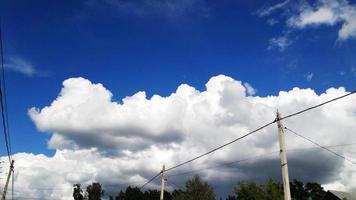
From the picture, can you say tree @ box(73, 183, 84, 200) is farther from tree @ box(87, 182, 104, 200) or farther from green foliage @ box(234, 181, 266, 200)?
green foliage @ box(234, 181, 266, 200)

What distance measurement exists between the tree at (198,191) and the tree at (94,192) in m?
65.4

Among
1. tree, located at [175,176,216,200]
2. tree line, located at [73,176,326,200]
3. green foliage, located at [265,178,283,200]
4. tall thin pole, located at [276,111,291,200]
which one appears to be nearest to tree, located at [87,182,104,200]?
tree line, located at [73,176,326,200]

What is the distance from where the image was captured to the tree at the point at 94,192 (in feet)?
522

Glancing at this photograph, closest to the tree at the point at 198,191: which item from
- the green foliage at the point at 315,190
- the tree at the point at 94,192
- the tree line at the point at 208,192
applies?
the tree line at the point at 208,192

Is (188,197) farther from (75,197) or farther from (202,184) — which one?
(75,197)

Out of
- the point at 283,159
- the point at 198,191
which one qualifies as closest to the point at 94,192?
the point at 198,191

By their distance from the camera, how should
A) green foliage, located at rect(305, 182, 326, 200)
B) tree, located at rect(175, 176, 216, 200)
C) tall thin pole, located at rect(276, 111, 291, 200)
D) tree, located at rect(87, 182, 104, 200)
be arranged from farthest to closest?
tree, located at rect(87, 182, 104, 200) < green foliage, located at rect(305, 182, 326, 200) < tree, located at rect(175, 176, 216, 200) < tall thin pole, located at rect(276, 111, 291, 200)

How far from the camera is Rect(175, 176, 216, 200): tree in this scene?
101 metres

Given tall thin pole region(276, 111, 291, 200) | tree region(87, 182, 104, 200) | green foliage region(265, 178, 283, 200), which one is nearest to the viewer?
tall thin pole region(276, 111, 291, 200)

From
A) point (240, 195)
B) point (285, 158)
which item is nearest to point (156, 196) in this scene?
point (240, 195)

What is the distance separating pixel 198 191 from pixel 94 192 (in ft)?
227

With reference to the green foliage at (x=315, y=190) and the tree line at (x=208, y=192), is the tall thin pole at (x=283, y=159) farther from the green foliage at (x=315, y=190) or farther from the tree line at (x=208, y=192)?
the green foliage at (x=315, y=190)

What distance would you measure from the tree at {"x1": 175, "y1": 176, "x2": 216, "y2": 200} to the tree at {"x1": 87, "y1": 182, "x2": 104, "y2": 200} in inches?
2575

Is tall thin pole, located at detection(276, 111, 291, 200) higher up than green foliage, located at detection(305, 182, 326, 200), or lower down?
lower down
